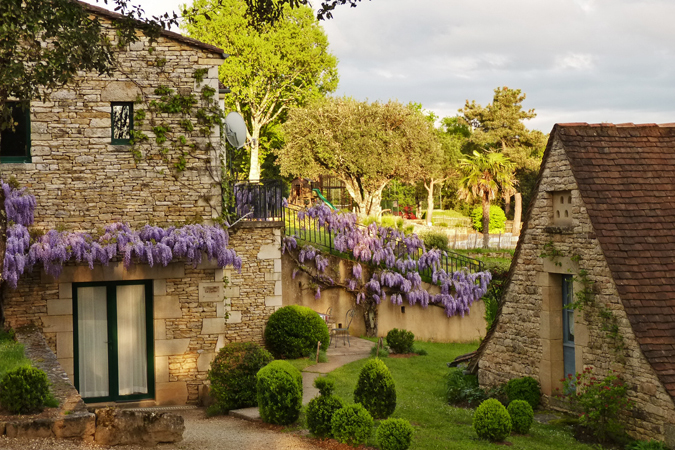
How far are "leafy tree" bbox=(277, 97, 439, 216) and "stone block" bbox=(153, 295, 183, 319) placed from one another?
894 inches

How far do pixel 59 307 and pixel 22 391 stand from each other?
16.7ft

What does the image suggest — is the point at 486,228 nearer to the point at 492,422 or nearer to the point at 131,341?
the point at 131,341

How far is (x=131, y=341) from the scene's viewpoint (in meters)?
12.8

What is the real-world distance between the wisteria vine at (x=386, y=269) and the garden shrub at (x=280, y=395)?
8.87 m

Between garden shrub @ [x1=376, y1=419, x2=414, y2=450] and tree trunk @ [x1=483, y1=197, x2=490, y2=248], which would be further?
tree trunk @ [x1=483, y1=197, x2=490, y2=248]

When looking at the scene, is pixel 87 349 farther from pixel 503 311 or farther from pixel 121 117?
pixel 503 311

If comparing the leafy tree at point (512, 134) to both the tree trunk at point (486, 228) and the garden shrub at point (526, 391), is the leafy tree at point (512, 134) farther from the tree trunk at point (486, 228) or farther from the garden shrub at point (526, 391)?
the garden shrub at point (526, 391)

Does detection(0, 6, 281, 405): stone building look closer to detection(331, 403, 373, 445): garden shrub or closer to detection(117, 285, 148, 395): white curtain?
detection(117, 285, 148, 395): white curtain

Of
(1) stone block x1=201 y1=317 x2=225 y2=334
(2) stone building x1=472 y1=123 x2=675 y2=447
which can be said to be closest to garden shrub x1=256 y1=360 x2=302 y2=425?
(1) stone block x1=201 y1=317 x2=225 y2=334

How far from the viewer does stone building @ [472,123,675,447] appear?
9.99m

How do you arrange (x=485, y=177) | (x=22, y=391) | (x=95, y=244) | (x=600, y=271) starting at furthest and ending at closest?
(x=485, y=177) → (x=95, y=244) → (x=600, y=271) → (x=22, y=391)

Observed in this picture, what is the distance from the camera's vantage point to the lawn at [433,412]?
30.6 feet

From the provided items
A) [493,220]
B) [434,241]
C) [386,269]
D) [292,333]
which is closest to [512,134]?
[493,220]

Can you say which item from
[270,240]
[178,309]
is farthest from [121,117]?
[270,240]
